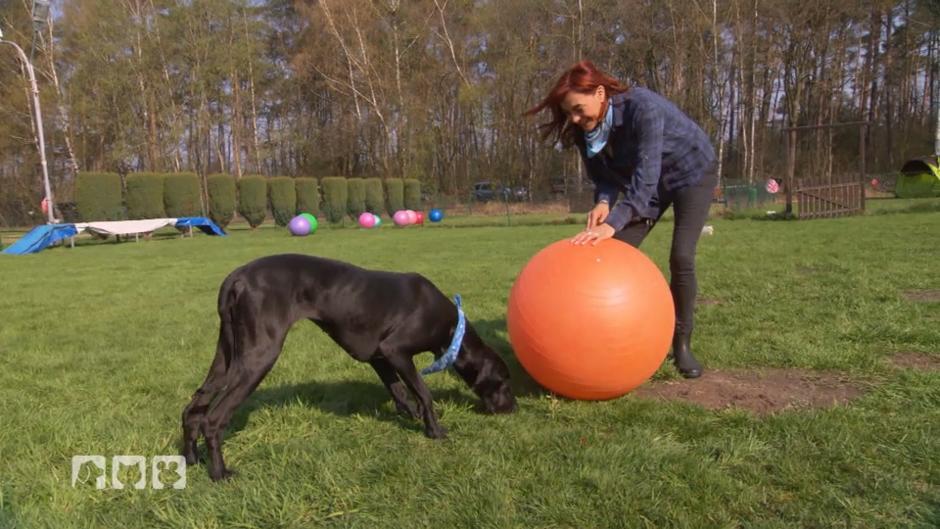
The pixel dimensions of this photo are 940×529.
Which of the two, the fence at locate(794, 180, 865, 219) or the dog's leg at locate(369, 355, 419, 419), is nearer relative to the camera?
the dog's leg at locate(369, 355, 419, 419)

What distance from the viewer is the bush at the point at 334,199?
113 ft

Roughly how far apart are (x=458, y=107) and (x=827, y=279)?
43506 millimetres

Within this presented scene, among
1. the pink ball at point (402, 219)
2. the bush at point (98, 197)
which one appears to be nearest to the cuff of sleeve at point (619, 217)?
the pink ball at point (402, 219)

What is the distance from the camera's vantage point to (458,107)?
4888 cm

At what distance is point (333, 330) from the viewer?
353 centimetres

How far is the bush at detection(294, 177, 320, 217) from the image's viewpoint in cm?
3334

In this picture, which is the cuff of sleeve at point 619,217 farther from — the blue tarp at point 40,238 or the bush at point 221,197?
the bush at point 221,197

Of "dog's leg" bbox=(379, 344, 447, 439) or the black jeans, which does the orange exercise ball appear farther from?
"dog's leg" bbox=(379, 344, 447, 439)

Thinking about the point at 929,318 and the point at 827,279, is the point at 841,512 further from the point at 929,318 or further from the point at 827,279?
the point at 827,279

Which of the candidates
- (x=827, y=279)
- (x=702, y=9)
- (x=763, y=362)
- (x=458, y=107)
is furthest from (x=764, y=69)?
(x=763, y=362)

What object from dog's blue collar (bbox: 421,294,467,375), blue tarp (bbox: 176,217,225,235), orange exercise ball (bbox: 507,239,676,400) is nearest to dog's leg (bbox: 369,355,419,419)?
dog's blue collar (bbox: 421,294,467,375)

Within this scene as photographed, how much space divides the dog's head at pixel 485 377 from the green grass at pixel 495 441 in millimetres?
104

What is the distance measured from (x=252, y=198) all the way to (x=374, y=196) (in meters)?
8.17

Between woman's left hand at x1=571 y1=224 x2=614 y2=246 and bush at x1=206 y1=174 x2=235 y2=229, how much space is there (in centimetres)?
2933
